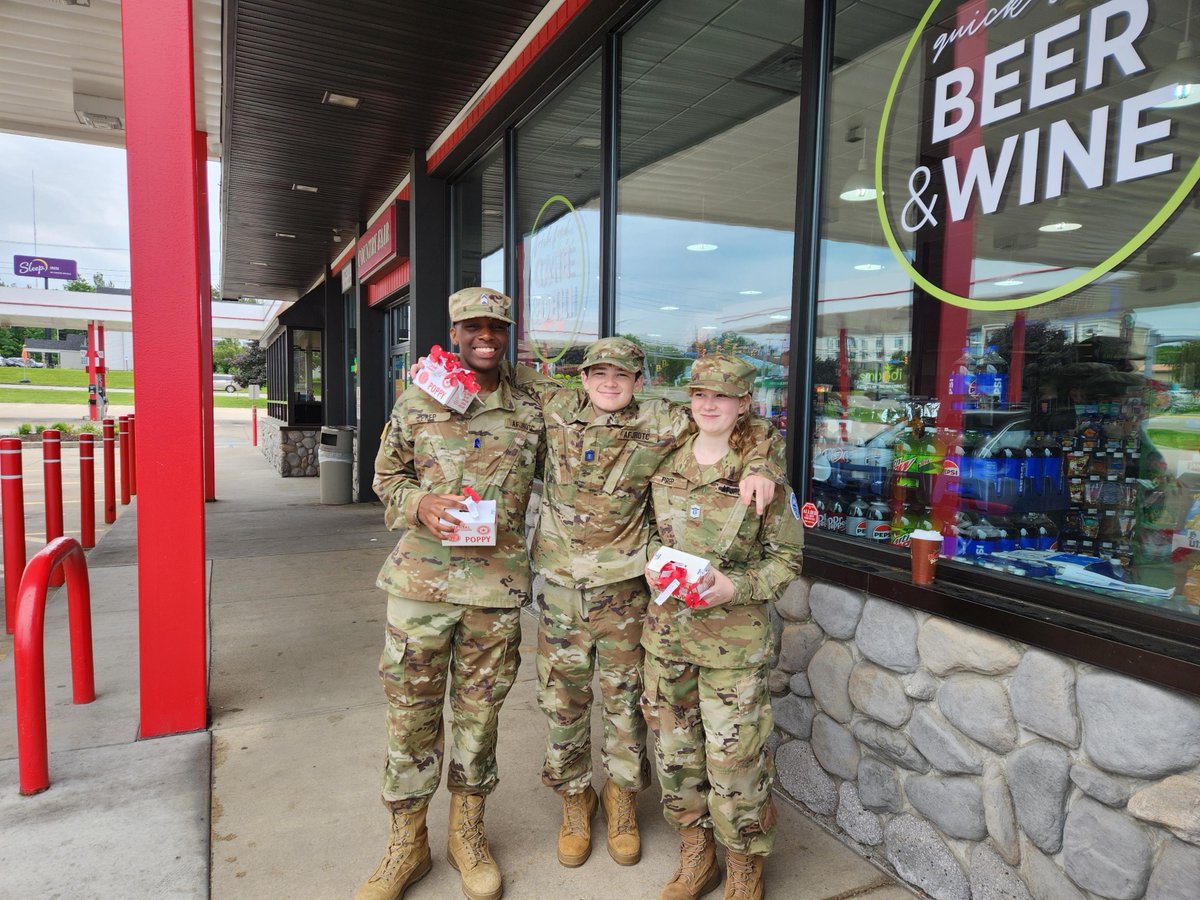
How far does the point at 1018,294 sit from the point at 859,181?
33.2 inches

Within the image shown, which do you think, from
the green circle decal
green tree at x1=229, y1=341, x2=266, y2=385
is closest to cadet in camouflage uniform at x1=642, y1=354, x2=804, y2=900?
the green circle decal

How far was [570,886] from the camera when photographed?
8.09 feet

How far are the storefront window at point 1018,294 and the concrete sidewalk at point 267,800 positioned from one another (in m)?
1.30

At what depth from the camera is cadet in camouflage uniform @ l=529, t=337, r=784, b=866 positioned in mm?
2500

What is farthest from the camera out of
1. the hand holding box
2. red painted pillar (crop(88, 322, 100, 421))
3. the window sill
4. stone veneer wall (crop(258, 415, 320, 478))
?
red painted pillar (crop(88, 322, 100, 421))

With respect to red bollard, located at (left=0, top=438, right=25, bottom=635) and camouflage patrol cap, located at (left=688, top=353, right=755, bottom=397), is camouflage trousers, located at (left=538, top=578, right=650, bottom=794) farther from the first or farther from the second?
red bollard, located at (left=0, top=438, right=25, bottom=635)

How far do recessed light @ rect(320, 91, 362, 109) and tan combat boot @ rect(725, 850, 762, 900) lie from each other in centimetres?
600

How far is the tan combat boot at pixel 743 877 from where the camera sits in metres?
2.33

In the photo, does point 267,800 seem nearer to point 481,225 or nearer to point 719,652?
point 719,652

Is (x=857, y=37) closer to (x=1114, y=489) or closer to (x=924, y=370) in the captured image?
(x=924, y=370)

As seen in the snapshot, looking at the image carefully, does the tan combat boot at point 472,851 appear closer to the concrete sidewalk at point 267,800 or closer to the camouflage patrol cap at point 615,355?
the concrete sidewalk at point 267,800

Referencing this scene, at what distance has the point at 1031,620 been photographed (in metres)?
2.07

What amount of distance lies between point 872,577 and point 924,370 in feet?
2.63

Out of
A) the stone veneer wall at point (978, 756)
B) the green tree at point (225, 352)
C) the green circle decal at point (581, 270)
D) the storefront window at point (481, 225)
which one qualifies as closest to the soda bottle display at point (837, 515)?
the stone veneer wall at point (978, 756)
